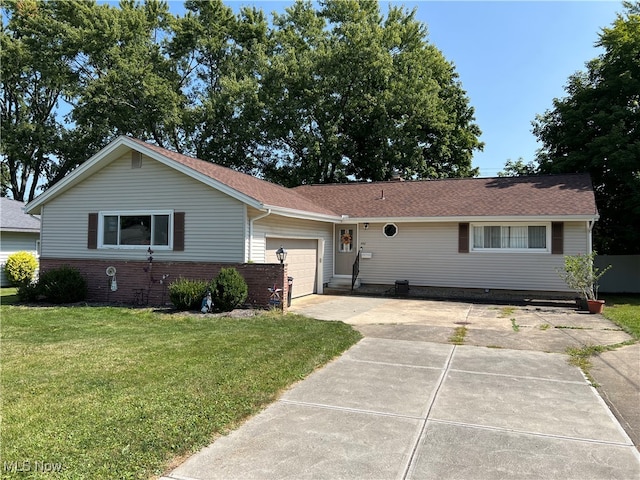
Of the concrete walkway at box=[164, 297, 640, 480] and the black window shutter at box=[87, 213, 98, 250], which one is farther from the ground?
the black window shutter at box=[87, 213, 98, 250]

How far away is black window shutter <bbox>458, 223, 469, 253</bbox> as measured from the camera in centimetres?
1464

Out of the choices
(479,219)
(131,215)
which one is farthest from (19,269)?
(479,219)

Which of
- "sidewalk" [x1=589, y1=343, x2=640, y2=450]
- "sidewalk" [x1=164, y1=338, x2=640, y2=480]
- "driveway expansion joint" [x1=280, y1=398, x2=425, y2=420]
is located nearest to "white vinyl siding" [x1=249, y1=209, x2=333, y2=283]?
"sidewalk" [x1=164, y1=338, x2=640, y2=480]

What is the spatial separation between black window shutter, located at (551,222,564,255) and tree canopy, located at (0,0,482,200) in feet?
44.7

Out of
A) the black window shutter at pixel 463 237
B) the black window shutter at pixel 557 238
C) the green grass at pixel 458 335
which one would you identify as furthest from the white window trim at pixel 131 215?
the black window shutter at pixel 557 238

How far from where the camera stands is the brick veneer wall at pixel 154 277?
Result: 11101 mm

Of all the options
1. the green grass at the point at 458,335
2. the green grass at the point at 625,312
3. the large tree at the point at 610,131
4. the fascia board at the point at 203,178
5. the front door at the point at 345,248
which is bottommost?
the green grass at the point at 458,335

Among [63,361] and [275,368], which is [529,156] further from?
[63,361]

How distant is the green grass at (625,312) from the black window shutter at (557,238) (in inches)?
79.7

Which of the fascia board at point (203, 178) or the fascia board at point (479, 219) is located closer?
the fascia board at point (203, 178)

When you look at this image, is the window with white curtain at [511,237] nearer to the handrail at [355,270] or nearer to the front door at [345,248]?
A: the handrail at [355,270]

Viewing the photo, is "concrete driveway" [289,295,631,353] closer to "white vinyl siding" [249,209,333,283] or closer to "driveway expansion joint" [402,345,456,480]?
"driveway expansion joint" [402,345,456,480]

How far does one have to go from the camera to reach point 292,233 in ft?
44.3

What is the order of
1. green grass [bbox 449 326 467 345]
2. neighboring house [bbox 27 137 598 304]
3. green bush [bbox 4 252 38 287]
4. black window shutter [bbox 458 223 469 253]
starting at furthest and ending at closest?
green bush [bbox 4 252 38 287] → black window shutter [bbox 458 223 469 253] → neighboring house [bbox 27 137 598 304] → green grass [bbox 449 326 467 345]
